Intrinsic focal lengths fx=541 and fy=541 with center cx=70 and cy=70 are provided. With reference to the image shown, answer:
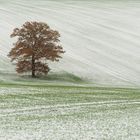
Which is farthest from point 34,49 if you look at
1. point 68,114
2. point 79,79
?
point 68,114

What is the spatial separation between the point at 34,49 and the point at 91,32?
2259cm

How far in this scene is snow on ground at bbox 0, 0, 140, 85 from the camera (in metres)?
63.6

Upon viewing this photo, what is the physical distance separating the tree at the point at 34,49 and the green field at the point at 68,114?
1441cm

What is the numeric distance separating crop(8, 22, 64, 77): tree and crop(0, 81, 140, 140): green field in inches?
567

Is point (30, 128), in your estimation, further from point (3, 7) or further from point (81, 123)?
point (3, 7)

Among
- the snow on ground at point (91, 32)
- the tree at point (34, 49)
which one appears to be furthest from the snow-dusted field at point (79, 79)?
the tree at point (34, 49)

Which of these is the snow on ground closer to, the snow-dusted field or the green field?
the snow-dusted field

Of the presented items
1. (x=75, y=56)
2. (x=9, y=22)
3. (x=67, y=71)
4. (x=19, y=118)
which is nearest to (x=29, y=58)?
(x=67, y=71)

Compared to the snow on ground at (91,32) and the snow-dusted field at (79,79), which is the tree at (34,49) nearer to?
the snow-dusted field at (79,79)

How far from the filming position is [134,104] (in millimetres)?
38219

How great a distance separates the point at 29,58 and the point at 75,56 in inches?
380

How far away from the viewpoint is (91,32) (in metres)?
81.2

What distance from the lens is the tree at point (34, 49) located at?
195 ft

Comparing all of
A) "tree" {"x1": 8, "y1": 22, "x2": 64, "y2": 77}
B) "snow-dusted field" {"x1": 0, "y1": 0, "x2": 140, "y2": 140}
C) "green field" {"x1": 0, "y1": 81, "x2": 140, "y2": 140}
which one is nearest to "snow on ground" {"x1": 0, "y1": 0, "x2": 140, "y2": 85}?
"snow-dusted field" {"x1": 0, "y1": 0, "x2": 140, "y2": 140}
